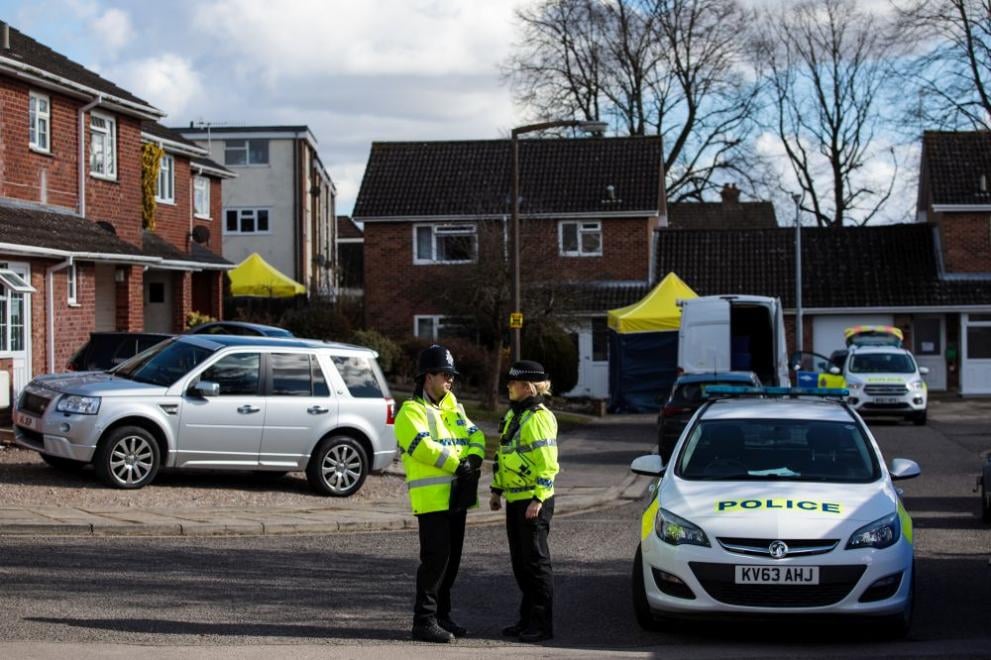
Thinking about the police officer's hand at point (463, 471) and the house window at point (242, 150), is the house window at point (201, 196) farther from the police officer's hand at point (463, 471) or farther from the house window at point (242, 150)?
the police officer's hand at point (463, 471)

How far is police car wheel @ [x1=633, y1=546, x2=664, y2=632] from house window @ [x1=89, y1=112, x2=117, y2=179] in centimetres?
1836

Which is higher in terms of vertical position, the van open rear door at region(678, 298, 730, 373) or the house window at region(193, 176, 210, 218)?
the house window at region(193, 176, 210, 218)

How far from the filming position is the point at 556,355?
37406 mm

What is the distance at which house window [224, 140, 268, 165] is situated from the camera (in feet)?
179

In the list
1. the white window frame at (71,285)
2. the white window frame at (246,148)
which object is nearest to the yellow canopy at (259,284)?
the white window frame at (246,148)

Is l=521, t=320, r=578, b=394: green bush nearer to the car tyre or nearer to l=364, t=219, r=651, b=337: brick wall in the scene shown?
l=364, t=219, r=651, b=337: brick wall

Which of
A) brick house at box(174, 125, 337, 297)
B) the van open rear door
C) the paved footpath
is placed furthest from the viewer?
brick house at box(174, 125, 337, 297)

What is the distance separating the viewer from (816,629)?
31.1 ft

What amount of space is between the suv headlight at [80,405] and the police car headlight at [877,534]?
364 inches

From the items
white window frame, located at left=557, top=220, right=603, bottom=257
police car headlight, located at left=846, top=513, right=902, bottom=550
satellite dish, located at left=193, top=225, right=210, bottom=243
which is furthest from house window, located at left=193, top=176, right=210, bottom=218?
police car headlight, located at left=846, top=513, right=902, bottom=550

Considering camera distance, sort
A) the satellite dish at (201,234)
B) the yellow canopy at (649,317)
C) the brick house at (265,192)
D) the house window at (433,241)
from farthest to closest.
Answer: the brick house at (265,192) → the house window at (433,241) → the satellite dish at (201,234) → the yellow canopy at (649,317)

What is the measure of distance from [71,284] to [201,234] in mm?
13303

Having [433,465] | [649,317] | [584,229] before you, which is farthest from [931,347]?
[433,465]

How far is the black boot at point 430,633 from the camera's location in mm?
8648
